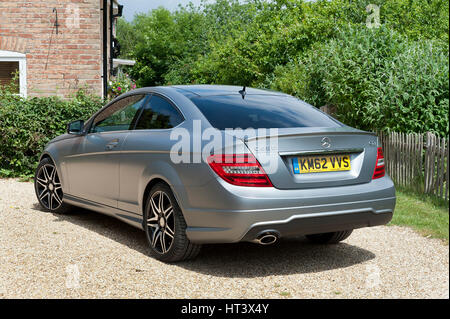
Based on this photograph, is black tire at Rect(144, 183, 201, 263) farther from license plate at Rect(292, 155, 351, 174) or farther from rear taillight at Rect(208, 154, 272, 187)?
license plate at Rect(292, 155, 351, 174)

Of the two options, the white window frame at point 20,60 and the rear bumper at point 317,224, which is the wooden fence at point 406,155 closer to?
the rear bumper at point 317,224

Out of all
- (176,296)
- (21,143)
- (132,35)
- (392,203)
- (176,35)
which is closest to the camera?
(176,296)

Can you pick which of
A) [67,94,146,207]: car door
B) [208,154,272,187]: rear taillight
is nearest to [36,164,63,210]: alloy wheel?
[67,94,146,207]: car door

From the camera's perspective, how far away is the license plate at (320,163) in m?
4.44

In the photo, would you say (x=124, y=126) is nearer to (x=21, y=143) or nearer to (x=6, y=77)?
(x=21, y=143)

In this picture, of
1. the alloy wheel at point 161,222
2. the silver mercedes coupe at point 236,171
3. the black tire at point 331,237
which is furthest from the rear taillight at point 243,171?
the black tire at point 331,237

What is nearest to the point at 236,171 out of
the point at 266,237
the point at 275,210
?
the point at 275,210

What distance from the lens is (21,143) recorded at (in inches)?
442

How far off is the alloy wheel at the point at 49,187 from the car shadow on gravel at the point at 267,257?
1.42 m

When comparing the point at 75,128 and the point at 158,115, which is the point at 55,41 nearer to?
the point at 75,128

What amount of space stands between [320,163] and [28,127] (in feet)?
26.8

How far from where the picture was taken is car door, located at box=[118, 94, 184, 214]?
16.7 ft
